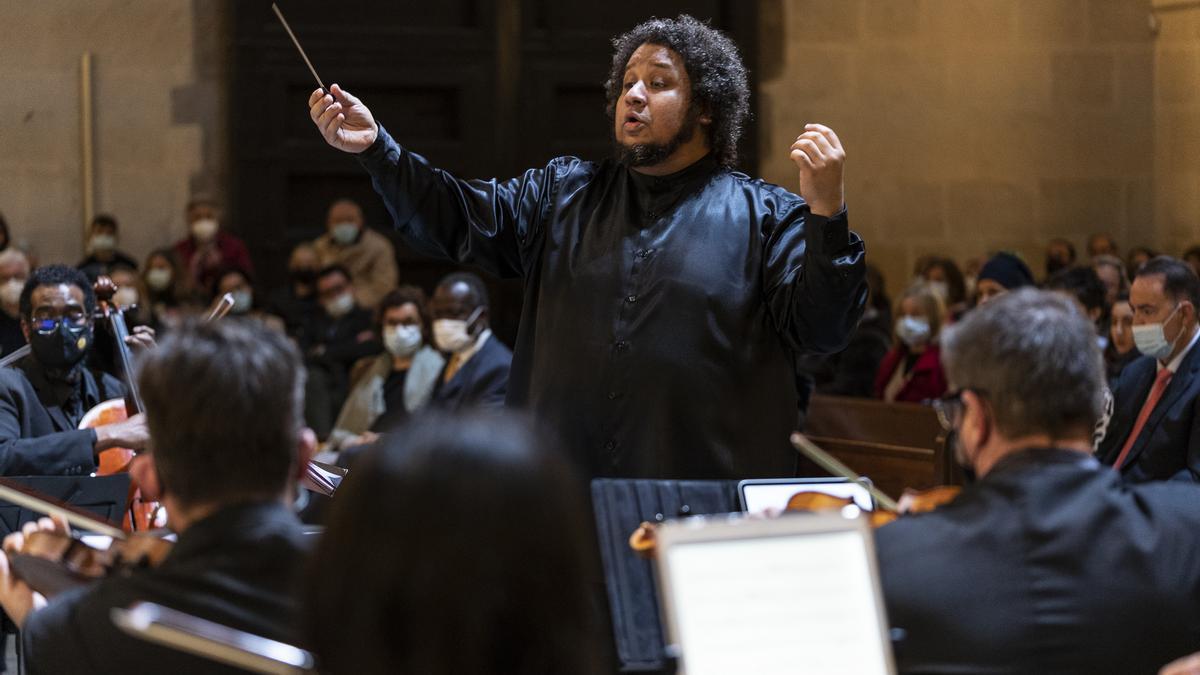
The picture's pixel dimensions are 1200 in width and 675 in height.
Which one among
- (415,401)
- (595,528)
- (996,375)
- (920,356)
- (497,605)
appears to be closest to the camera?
(497,605)

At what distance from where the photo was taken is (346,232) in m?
9.73

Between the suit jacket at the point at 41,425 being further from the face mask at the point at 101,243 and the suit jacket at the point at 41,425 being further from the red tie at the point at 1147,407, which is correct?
the face mask at the point at 101,243

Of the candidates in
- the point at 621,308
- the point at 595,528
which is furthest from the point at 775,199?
the point at 595,528

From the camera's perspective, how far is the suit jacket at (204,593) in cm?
197

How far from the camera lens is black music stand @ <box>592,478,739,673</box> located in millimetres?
2602

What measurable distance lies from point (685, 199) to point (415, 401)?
4068 mm

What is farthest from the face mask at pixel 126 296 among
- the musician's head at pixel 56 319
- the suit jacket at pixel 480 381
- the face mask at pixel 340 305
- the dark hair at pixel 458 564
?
the dark hair at pixel 458 564

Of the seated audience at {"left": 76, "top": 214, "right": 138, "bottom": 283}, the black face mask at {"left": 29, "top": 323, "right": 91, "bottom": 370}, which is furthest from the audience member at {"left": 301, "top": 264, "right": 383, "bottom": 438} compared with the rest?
the black face mask at {"left": 29, "top": 323, "right": 91, "bottom": 370}

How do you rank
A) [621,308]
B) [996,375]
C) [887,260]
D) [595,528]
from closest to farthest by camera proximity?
[996,375]
[595,528]
[621,308]
[887,260]

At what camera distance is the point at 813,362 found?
28.0 feet

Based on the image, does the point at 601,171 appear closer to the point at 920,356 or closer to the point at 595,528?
the point at 595,528

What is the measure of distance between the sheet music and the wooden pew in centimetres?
355

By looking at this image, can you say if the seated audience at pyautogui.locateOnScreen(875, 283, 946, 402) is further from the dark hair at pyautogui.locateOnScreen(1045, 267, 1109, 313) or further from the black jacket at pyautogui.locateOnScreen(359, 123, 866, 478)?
the black jacket at pyautogui.locateOnScreen(359, 123, 866, 478)

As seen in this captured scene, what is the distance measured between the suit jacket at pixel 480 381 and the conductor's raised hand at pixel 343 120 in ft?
10.3
